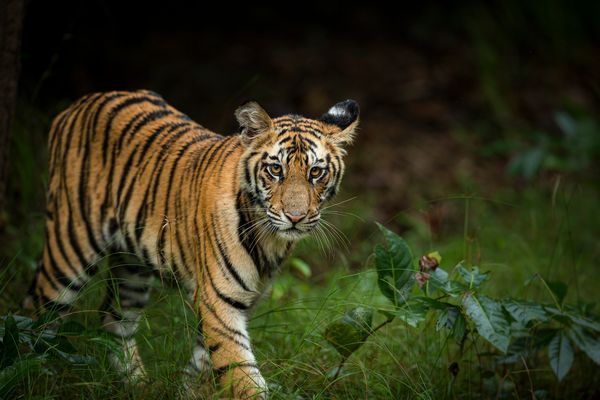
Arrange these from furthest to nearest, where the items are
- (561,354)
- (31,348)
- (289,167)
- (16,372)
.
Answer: (561,354), (289,167), (31,348), (16,372)

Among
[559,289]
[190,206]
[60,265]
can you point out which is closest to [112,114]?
[190,206]

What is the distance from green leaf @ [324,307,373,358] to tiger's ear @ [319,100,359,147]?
86cm

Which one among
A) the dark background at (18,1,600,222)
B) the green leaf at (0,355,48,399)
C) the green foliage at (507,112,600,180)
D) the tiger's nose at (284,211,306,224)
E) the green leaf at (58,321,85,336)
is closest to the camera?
the green leaf at (0,355,48,399)

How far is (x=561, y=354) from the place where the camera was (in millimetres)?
3852

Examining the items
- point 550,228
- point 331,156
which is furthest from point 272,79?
point 331,156

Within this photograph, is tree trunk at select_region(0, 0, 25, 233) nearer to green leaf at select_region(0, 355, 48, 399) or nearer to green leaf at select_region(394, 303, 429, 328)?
green leaf at select_region(0, 355, 48, 399)

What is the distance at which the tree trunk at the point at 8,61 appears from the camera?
13.5 ft

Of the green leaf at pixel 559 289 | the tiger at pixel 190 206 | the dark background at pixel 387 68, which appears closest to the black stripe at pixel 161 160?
the tiger at pixel 190 206

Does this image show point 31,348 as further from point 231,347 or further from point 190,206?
point 190,206

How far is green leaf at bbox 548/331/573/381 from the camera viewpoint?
150 inches

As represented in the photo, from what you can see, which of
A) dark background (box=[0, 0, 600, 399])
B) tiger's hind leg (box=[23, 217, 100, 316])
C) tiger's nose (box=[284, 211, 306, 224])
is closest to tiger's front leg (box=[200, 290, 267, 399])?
tiger's nose (box=[284, 211, 306, 224])

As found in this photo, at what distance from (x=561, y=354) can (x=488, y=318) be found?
66cm

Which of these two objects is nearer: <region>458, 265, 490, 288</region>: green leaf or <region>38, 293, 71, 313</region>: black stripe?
<region>458, 265, 490, 288</region>: green leaf

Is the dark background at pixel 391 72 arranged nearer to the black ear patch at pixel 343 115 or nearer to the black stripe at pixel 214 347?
the black ear patch at pixel 343 115
